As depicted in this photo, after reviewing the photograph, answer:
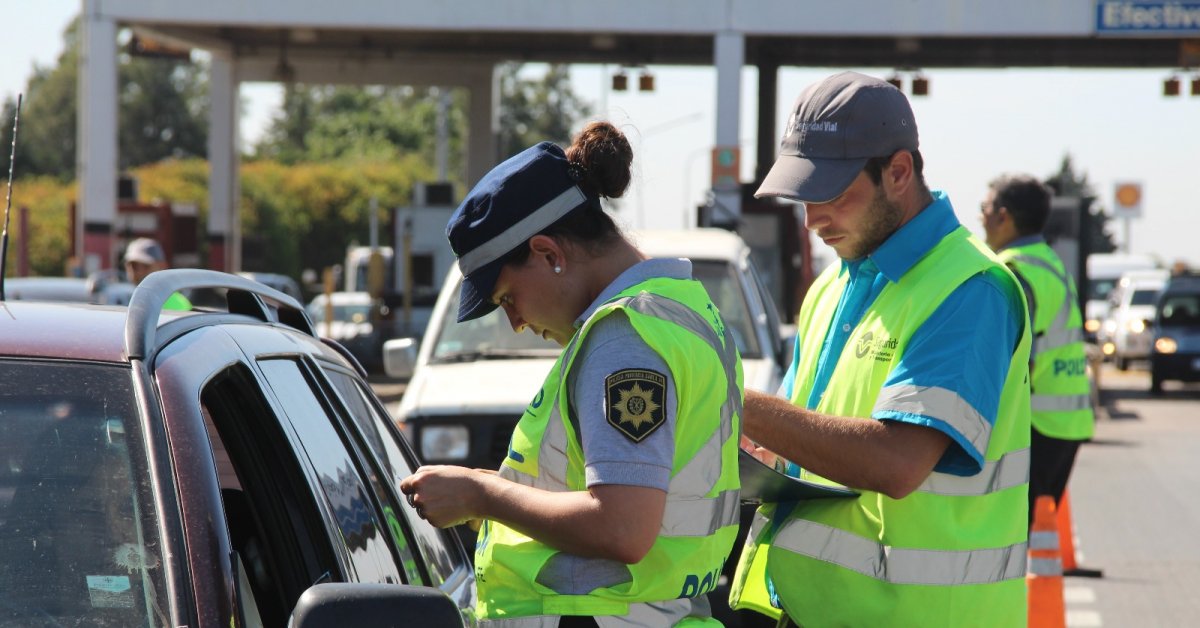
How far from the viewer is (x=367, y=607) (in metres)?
2.14

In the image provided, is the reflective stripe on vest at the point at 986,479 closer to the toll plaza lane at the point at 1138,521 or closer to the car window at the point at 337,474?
the car window at the point at 337,474

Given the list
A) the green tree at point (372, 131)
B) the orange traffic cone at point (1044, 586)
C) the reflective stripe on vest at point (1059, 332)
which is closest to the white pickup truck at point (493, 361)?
the reflective stripe on vest at point (1059, 332)

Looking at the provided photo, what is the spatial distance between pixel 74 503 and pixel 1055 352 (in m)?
5.73

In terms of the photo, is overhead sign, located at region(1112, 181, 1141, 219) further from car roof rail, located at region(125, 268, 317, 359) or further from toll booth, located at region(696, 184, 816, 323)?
car roof rail, located at region(125, 268, 317, 359)

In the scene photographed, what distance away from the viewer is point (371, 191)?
233 feet

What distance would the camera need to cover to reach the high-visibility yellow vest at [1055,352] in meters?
7.11

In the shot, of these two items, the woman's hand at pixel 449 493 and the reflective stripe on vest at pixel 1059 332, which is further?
the reflective stripe on vest at pixel 1059 332

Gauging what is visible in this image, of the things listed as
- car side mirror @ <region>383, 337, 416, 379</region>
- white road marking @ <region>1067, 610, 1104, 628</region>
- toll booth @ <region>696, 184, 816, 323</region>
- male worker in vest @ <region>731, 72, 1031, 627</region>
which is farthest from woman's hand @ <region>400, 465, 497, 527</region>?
toll booth @ <region>696, 184, 816, 323</region>

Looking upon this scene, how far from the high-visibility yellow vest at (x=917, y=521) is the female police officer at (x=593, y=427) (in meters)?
0.46

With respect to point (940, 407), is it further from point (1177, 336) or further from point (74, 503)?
point (1177, 336)

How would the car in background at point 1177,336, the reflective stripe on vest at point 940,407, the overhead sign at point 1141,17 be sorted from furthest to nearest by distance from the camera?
the car in background at point 1177,336 < the overhead sign at point 1141,17 < the reflective stripe on vest at point 940,407

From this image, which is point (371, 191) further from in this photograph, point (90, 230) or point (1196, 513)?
point (1196, 513)

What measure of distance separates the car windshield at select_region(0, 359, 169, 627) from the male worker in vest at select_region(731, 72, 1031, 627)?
4.00 ft

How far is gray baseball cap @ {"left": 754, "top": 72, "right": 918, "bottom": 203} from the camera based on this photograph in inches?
120
